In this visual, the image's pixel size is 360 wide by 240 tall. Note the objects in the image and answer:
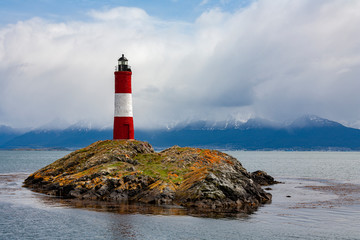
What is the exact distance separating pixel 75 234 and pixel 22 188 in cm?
3012

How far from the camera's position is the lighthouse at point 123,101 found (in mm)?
60656

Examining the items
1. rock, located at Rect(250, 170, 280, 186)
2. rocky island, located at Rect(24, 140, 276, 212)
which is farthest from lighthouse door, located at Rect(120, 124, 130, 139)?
rock, located at Rect(250, 170, 280, 186)

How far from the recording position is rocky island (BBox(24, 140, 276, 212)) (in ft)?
132

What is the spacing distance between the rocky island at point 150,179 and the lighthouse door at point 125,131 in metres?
2.35

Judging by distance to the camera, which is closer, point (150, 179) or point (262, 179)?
point (150, 179)

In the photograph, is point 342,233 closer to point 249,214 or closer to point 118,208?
point 249,214

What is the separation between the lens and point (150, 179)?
1767 inches

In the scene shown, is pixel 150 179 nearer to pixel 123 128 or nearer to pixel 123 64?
pixel 123 128

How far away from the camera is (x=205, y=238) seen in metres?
27.5

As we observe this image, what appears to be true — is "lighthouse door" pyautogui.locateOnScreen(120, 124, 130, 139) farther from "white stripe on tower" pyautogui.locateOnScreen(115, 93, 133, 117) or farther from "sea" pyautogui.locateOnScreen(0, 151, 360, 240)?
"sea" pyautogui.locateOnScreen(0, 151, 360, 240)

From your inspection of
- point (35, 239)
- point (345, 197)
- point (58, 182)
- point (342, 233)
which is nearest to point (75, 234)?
point (35, 239)

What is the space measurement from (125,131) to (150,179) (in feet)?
58.4

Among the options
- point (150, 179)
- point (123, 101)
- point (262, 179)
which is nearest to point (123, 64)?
point (123, 101)

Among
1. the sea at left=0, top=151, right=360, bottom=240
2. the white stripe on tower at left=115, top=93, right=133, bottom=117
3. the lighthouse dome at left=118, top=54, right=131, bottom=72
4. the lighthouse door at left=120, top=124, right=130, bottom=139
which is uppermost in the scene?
the lighthouse dome at left=118, top=54, right=131, bottom=72
